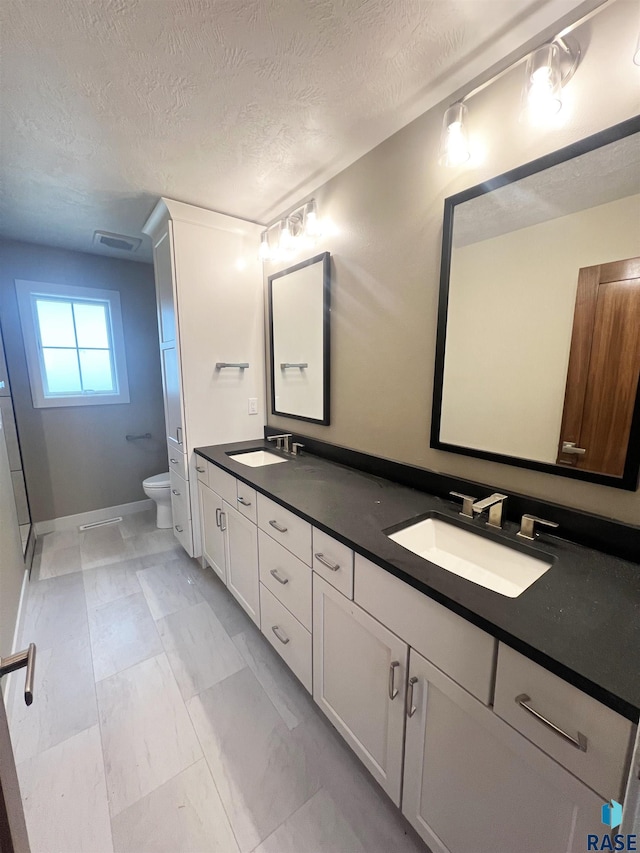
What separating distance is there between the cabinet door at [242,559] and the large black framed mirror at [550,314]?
1057mm

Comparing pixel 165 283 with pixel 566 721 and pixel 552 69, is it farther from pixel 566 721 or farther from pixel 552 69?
pixel 566 721

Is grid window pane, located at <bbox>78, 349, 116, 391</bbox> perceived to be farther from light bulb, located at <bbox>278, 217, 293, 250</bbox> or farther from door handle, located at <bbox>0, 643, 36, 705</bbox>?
door handle, located at <bbox>0, 643, 36, 705</bbox>

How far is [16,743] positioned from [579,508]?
2.15 m

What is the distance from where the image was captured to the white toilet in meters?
2.78

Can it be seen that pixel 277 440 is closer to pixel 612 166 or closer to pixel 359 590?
pixel 359 590

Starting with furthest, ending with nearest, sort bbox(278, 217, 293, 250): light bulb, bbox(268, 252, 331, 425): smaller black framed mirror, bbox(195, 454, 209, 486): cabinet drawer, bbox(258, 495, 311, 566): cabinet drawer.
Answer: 1. bbox(195, 454, 209, 486): cabinet drawer
2. bbox(278, 217, 293, 250): light bulb
3. bbox(268, 252, 331, 425): smaller black framed mirror
4. bbox(258, 495, 311, 566): cabinet drawer

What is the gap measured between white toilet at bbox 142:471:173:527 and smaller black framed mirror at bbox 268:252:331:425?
121cm

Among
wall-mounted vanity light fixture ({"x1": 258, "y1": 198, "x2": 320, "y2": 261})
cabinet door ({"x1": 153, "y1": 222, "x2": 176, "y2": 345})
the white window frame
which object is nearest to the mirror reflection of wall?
the white window frame

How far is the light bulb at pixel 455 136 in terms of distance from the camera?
1.12 meters

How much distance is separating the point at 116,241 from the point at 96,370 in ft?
3.64

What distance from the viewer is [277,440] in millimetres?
2297

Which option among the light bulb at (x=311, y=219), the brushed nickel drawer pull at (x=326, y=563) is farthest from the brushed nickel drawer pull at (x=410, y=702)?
the light bulb at (x=311, y=219)

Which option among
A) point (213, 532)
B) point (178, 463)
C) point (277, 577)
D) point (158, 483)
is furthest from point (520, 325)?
point (158, 483)

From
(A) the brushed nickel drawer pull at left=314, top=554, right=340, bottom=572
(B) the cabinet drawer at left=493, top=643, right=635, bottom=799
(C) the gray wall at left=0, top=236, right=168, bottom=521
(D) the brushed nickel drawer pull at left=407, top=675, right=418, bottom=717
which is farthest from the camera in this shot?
(C) the gray wall at left=0, top=236, right=168, bottom=521
